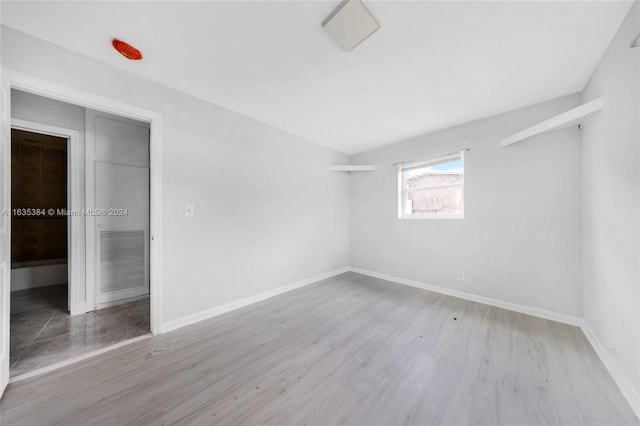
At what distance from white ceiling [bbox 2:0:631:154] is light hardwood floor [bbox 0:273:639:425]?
2529 millimetres

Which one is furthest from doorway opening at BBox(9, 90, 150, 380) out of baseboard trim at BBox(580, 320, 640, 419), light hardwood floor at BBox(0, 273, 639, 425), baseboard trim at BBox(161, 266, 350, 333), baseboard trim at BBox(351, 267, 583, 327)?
baseboard trim at BBox(580, 320, 640, 419)

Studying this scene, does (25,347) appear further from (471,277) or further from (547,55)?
(547,55)

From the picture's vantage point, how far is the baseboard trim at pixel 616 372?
1289mm

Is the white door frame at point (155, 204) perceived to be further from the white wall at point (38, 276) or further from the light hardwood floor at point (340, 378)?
the white wall at point (38, 276)

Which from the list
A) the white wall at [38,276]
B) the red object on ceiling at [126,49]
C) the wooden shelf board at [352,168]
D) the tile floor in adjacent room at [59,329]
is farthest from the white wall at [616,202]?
the white wall at [38,276]

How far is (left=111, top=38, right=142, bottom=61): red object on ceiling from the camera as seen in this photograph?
1.64 meters

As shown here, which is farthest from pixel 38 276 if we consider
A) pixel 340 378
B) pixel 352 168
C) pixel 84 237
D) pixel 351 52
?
pixel 351 52

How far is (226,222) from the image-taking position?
2660 mm

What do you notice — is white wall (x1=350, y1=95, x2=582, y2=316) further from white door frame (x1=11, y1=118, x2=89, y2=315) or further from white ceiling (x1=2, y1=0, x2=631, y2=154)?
white door frame (x1=11, y1=118, x2=89, y2=315)

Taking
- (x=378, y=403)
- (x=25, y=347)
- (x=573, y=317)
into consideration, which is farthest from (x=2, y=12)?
(x=573, y=317)

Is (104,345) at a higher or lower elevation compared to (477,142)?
lower

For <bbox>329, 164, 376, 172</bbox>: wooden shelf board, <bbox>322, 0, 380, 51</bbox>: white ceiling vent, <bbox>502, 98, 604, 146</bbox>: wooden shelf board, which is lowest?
<bbox>329, 164, 376, 172</bbox>: wooden shelf board

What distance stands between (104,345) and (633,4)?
15.6 ft

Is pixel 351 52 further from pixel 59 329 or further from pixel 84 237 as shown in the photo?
pixel 59 329
